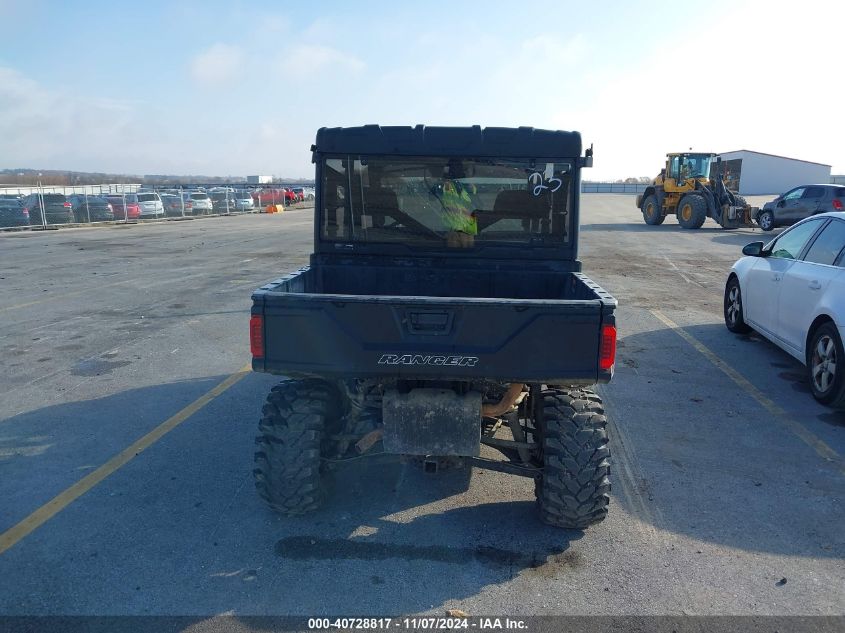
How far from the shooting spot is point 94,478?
4547 millimetres

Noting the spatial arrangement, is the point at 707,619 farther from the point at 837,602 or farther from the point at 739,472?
the point at 739,472

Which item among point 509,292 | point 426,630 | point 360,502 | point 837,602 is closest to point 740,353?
point 509,292

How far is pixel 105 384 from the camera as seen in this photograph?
663 cm

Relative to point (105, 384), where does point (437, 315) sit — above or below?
above

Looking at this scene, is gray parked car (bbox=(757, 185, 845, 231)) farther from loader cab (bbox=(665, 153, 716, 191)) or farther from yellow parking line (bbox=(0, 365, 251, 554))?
yellow parking line (bbox=(0, 365, 251, 554))

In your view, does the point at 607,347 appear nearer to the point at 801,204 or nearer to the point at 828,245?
the point at 828,245

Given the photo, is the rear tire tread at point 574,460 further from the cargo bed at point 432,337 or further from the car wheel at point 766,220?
the car wheel at point 766,220

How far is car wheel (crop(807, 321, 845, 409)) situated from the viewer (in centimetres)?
577

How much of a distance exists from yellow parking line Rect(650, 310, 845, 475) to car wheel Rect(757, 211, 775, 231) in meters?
18.8

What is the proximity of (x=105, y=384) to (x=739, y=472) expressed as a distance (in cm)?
582

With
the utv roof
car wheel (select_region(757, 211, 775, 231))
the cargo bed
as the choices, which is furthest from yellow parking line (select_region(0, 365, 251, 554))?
car wheel (select_region(757, 211, 775, 231))

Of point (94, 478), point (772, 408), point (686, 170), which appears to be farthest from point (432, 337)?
point (686, 170)

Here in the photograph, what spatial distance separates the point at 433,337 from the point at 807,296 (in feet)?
15.7

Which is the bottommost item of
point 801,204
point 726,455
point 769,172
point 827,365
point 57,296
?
point 726,455
